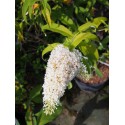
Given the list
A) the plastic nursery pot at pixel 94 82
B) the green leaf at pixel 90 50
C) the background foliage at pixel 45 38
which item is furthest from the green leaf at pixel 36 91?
the plastic nursery pot at pixel 94 82

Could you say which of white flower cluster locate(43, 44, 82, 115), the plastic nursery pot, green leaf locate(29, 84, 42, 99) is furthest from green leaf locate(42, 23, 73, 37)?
the plastic nursery pot

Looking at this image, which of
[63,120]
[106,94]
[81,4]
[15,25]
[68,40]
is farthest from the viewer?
[106,94]

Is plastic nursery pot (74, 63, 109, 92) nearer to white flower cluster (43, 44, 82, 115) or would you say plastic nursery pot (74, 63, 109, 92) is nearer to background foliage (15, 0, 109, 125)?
background foliage (15, 0, 109, 125)

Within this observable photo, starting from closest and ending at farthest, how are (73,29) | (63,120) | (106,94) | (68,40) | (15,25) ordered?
(68,40), (73,29), (15,25), (63,120), (106,94)

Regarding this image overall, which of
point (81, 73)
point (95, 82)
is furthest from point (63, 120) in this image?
point (81, 73)

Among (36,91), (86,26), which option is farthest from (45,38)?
(86,26)

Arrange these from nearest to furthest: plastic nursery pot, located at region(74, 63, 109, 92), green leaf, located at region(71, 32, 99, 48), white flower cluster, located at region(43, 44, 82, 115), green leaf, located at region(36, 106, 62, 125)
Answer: white flower cluster, located at region(43, 44, 82, 115) < green leaf, located at region(71, 32, 99, 48) < green leaf, located at region(36, 106, 62, 125) < plastic nursery pot, located at region(74, 63, 109, 92)

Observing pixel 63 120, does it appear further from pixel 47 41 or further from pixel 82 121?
pixel 47 41

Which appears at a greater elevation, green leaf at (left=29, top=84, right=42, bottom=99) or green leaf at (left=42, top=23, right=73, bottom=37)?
green leaf at (left=42, top=23, right=73, bottom=37)
